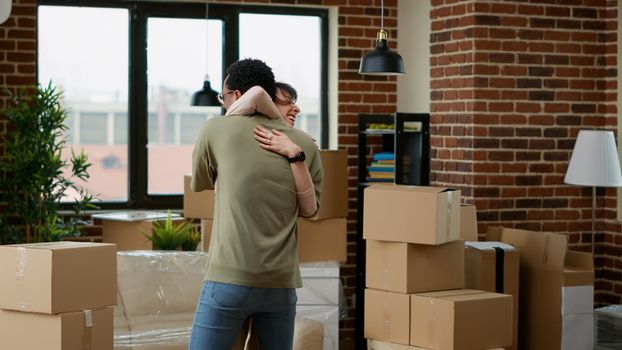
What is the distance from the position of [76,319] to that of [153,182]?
2898 millimetres

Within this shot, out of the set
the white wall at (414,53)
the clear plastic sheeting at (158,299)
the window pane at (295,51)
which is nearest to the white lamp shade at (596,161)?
the white wall at (414,53)

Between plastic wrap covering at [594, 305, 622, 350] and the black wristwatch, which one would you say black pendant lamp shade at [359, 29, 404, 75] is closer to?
plastic wrap covering at [594, 305, 622, 350]

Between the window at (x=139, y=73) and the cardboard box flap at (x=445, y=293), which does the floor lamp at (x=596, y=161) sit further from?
the window at (x=139, y=73)

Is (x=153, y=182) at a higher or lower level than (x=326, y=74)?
lower

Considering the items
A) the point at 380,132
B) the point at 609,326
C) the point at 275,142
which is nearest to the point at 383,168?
the point at 380,132

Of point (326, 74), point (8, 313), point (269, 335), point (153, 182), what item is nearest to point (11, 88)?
point (153, 182)

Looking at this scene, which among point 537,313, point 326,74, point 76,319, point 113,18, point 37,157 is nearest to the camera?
point 76,319

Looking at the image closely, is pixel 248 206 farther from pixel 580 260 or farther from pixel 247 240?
pixel 580 260

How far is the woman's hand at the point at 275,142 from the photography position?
9.34ft

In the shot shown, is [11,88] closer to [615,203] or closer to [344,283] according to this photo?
[344,283]

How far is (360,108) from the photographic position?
6.76 meters

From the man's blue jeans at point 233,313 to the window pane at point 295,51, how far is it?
13.2 feet

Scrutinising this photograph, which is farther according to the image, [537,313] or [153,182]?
[153,182]

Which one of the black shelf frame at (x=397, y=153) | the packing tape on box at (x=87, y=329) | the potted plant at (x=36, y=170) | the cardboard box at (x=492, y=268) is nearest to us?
the packing tape on box at (x=87, y=329)
